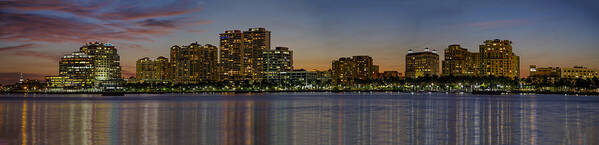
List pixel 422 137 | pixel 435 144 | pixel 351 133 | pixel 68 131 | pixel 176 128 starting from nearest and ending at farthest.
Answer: pixel 435 144, pixel 422 137, pixel 351 133, pixel 68 131, pixel 176 128

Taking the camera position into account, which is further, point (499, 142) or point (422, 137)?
point (422, 137)

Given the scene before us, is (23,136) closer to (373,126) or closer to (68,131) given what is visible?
(68,131)

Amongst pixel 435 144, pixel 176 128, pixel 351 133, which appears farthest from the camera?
pixel 176 128

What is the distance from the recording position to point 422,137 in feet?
110

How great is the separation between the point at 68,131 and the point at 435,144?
2346 centimetres

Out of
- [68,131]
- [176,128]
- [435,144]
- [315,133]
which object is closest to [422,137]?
[435,144]

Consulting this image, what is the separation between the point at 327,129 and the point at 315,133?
300cm

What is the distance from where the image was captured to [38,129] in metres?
40.7

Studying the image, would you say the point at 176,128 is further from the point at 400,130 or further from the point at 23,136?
the point at 400,130

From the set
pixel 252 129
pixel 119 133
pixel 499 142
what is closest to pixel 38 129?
pixel 119 133

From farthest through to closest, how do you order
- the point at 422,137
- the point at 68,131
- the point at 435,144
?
the point at 68,131, the point at 422,137, the point at 435,144

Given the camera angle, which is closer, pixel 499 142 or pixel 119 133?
pixel 499 142

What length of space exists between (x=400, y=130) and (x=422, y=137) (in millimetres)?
4739

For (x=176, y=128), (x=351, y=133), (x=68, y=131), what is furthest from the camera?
(x=176, y=128)
